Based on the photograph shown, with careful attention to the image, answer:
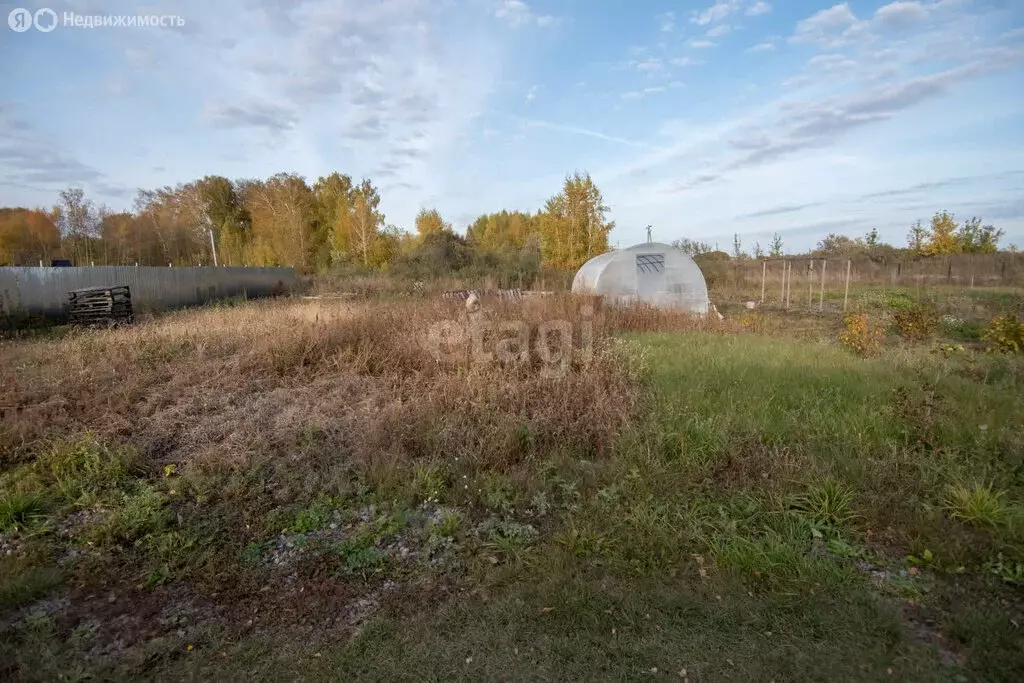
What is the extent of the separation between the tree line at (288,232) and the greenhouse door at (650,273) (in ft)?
24.4

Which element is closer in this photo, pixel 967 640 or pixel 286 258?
pixel 967 640

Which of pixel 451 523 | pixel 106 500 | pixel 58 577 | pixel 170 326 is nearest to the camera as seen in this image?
pixel 58 577

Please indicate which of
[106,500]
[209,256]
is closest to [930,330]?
[106,500]

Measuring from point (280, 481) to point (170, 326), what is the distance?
279 inches

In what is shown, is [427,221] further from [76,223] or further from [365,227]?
[76,223]

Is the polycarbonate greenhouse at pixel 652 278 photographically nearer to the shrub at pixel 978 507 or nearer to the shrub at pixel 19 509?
the shrub at pixel 978 507

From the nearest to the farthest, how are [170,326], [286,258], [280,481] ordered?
1. [280,481]
2. [170,326]
3. [286,258]

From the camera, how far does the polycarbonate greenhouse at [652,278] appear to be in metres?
14.2

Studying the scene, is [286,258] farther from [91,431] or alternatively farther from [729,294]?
[91,431]

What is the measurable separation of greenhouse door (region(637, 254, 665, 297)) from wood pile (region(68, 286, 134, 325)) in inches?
487

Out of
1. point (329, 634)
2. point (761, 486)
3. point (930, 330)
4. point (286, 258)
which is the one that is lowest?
point (329, 634)

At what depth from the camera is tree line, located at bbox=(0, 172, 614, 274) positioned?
22312 mm

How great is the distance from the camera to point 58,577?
3074 millimetres

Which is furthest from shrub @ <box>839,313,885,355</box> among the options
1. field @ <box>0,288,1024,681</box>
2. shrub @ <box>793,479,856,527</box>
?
shrub @ <box>793,479,856,527</box>
